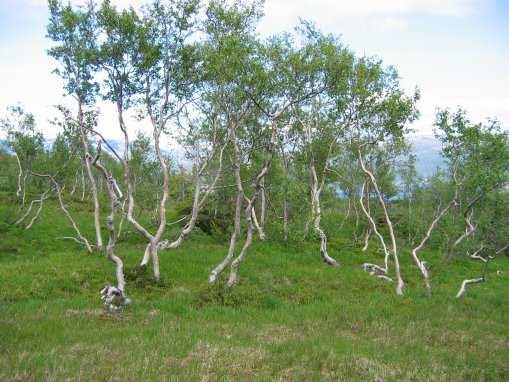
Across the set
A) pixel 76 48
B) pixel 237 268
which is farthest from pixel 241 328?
pixel 76 48

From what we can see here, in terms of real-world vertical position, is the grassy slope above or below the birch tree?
below

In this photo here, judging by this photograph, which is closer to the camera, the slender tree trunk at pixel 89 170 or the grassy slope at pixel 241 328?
the grassy slope at pixel 241 328

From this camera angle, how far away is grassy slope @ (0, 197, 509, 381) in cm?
837

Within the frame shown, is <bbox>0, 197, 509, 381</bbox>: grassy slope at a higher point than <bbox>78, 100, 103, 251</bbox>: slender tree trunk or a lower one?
lower

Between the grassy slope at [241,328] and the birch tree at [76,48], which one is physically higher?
the birch tree at [76,48]

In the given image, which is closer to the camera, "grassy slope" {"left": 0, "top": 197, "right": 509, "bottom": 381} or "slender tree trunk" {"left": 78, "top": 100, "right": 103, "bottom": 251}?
"grassy slope" {"left": 0, "top": 197, "right": 509, "bottom": 381}

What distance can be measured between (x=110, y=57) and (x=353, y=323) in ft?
52.6

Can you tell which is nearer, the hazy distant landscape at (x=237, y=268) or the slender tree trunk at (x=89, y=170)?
the hazy distant landscape at (x=237, y=268)

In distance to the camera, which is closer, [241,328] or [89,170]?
[241,328]

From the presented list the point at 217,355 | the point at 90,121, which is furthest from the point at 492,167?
the point at 90,121

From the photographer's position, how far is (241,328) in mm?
11820

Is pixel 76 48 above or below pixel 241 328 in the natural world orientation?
above

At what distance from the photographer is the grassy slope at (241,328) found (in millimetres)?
8367

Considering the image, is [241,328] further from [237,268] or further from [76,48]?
[76,48]
